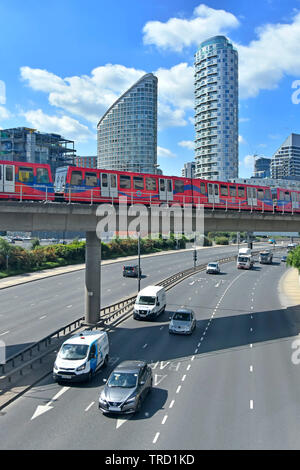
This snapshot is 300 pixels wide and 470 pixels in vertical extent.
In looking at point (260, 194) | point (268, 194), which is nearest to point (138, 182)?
point (260, 194)

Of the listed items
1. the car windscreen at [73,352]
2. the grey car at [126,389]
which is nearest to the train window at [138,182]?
the car windscreen at [73,352]

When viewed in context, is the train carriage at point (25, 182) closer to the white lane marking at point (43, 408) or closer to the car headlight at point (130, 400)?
the white lane marking at point (43, 408)

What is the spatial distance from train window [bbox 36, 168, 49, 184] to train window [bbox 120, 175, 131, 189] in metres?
6.14

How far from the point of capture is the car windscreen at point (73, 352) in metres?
18.8

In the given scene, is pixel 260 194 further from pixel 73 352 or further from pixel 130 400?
pixel 130 400

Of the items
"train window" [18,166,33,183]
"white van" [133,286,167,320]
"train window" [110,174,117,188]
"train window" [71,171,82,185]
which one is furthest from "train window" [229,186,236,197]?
"train window" [18,166,33,183]

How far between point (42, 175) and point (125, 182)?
22.8ft

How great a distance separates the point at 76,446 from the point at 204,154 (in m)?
174

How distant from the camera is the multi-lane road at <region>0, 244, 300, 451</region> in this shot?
1341cm

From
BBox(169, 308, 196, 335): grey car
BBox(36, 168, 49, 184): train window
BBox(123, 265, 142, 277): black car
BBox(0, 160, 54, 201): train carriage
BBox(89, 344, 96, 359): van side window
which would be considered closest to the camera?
BBox(89, 344, 96, 359): van side window

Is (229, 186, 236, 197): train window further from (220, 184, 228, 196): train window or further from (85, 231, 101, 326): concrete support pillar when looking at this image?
(85, 231, 101, 326): concrete support pillar

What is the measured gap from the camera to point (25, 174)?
2670 centimetres

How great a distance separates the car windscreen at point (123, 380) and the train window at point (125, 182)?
17.9m

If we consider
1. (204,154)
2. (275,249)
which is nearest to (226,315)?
(275,249)
